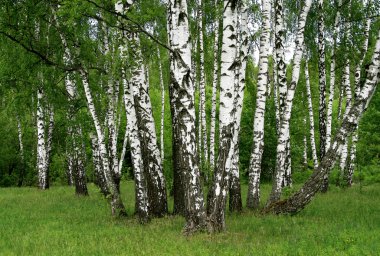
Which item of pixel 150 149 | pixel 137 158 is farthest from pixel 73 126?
pixel 137 158

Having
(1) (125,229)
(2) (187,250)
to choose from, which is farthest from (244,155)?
(2) (187,250)

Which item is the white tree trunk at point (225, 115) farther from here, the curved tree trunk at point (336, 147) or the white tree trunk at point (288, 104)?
the white tree trunk at point (288, 104)

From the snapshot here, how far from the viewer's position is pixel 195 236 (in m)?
8.83

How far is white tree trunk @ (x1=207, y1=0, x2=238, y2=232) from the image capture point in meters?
9.33

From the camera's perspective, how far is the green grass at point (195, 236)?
308 inches

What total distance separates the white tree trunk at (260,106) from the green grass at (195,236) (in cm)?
108

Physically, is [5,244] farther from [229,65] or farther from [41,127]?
[41,127]

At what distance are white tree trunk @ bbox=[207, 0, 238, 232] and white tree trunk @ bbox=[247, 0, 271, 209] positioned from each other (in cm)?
349

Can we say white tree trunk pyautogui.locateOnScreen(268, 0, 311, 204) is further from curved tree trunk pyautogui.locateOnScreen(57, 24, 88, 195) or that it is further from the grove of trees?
curved tree trunk pyautogui.locateOnScreen(57, 24, 88, 195)

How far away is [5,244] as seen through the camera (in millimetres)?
9156

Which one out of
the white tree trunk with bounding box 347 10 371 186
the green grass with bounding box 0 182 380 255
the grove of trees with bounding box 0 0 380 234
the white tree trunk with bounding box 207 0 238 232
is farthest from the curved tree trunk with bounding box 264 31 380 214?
the white tree trunk with bounding box 347 10 371 186

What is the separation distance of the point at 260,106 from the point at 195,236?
5.44 metres

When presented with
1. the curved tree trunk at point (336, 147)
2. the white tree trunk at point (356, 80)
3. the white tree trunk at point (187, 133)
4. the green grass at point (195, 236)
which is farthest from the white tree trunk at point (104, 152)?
the white tree trunk at point (356, 80)

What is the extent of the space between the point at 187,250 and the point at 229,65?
153 inches
